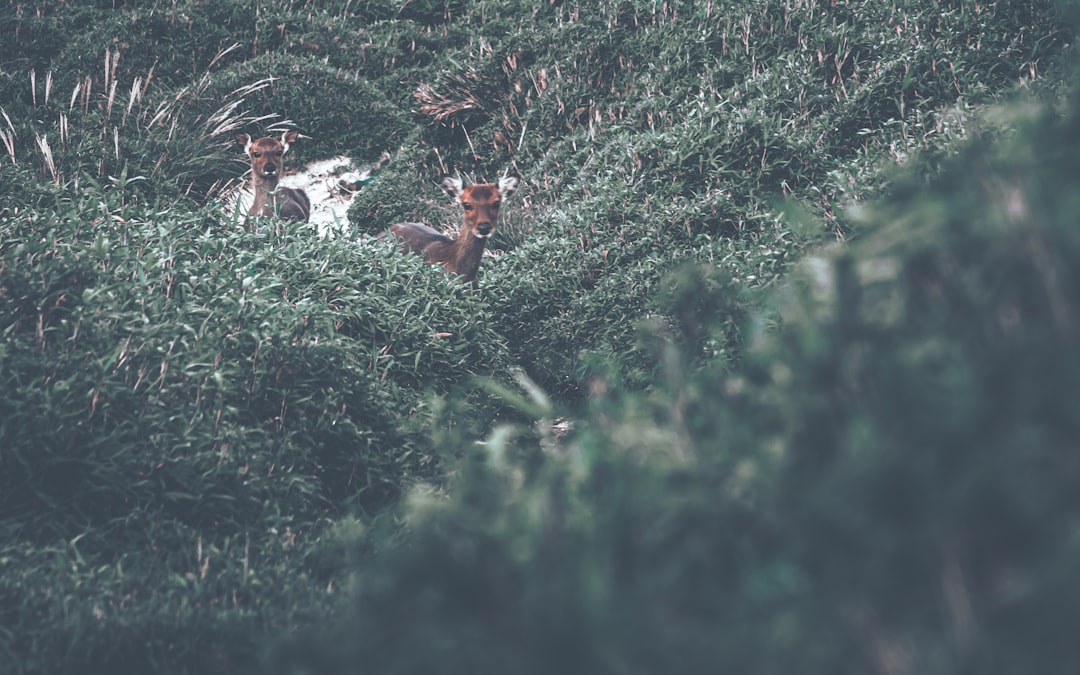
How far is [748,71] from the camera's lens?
29.7 ft

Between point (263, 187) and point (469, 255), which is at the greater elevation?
point (469, 255)

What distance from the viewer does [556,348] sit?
7.19 meters

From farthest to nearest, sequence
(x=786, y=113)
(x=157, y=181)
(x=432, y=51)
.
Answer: (x=432, y=51), (x=157, y=181), (x=786, y=113)

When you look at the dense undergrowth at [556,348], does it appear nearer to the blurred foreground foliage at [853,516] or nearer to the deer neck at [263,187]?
the blurred foreground foliage at [853,516]

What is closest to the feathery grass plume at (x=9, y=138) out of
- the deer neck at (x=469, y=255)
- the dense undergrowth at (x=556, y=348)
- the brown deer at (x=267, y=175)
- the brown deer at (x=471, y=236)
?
the dense undergrowth at (x=556, y=348)

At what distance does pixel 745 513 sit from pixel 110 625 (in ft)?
9.82

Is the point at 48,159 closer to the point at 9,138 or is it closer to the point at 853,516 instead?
the point at 9,138

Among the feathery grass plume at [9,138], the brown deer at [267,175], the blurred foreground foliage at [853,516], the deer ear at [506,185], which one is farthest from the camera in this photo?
the brown deer at [267,175]

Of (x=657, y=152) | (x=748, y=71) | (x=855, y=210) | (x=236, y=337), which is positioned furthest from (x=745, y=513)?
(x=748, y=71)

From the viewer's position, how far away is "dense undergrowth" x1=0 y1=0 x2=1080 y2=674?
1.71m

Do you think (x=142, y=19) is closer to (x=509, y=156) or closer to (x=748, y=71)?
(x=509, y=156)

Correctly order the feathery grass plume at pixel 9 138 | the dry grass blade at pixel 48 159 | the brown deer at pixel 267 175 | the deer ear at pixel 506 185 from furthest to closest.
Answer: the brown deer at pixel 267 175
the deer ear at pixel 506 185
the feathery grass plume at pixel 9 138
the dry grass blade at pixel 48 159

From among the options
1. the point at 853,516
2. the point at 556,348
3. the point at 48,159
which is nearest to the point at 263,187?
the point at 48,159

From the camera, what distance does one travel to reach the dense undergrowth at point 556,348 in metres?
1.71
